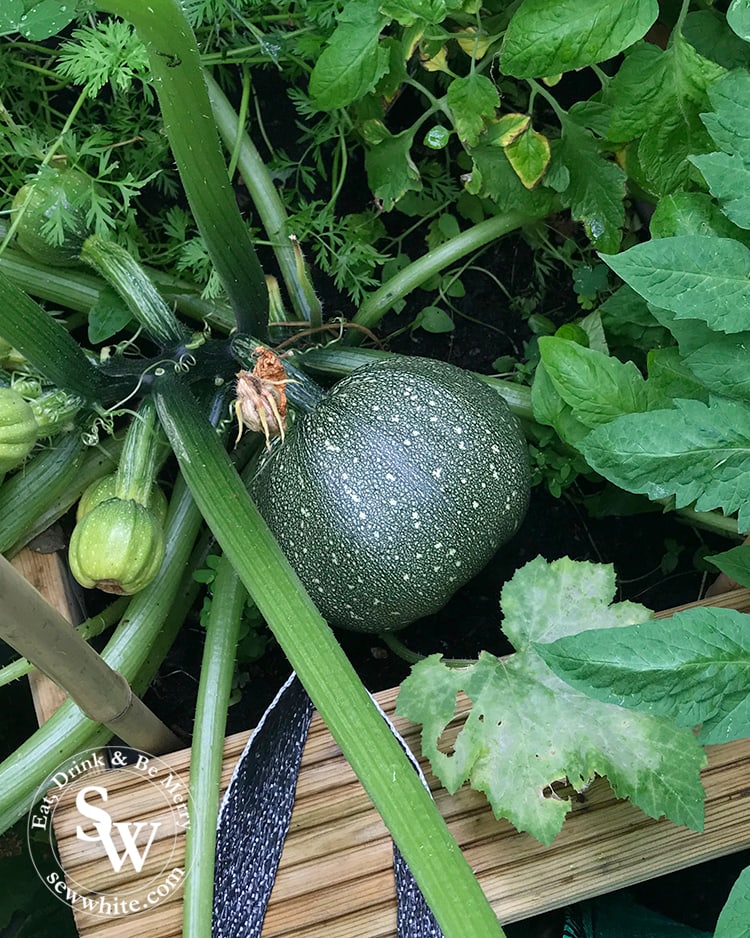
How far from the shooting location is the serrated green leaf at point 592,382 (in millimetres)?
1219

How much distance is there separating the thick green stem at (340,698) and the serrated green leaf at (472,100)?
27.0 inches

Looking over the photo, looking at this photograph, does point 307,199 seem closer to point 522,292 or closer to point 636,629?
point 522,292

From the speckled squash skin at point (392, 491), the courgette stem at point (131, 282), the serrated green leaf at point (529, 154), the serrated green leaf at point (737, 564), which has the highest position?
the courgette stem at point (131, 282)

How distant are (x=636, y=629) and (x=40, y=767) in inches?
38.0

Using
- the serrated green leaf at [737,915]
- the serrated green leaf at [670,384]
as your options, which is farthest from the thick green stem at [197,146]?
the serrated green leaf at [737,915]

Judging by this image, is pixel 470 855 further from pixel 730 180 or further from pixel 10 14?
pixel 10 14

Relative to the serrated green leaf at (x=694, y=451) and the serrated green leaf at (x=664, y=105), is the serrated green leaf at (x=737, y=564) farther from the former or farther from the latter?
the serrated green leaf at (x=664, y=105)

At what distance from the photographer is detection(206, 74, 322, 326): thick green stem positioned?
1.63 metres

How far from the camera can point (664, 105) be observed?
1.26m

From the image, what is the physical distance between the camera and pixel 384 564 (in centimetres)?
143

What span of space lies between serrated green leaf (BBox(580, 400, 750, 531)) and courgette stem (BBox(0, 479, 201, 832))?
0.82 meters

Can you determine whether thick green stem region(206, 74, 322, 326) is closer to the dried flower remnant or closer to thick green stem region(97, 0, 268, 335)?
thick green stem region(97, 0, 268, 335)

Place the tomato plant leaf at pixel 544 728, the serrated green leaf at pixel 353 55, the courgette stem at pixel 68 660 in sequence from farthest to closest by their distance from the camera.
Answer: the serrated green leaf at pixel 353 55
the tomato plant leaf at pixel 544 728
the courgette stem at pixel 68 660

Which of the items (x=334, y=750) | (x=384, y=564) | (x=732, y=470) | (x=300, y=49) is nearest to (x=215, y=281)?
(x=300, y=49)
